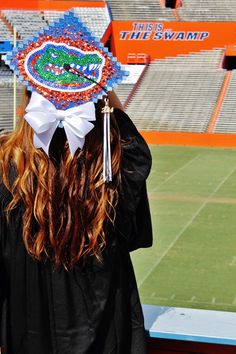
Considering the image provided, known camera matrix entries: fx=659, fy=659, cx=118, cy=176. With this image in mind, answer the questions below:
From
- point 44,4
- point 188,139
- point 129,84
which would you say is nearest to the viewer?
point 188,139

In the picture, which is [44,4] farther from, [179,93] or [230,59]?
[230,59]

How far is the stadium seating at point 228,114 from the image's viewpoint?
19891 mm

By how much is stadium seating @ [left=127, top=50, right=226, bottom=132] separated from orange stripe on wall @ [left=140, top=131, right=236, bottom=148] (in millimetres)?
491

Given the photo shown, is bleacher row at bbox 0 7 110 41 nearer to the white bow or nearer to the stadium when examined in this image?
the stadium

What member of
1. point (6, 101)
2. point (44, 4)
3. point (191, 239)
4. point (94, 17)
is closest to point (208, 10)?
point (94, 17)

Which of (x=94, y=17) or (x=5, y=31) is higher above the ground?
(x=94, y=17)

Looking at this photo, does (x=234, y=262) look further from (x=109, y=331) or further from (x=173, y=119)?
(x=173, y=119)

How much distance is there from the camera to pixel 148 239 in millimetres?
2076

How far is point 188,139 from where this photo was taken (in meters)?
19.6

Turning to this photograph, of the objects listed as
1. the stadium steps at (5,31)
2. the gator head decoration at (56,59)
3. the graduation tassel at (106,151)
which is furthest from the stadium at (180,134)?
the gator head decoration at (56,59)

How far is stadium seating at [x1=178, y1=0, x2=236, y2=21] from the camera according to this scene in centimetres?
2466

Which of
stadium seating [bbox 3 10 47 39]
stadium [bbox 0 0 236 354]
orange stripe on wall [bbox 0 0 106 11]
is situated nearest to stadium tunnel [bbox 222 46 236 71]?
stadium [bbox 0 0 236 354]

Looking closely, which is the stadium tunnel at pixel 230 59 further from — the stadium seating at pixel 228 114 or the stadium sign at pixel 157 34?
the stadium seating at pixel 228 114

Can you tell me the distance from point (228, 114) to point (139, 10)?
729 cm
